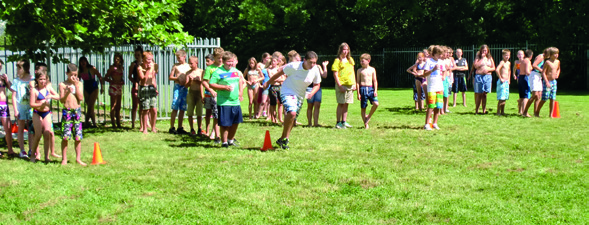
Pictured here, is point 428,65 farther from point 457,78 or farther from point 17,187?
point 17,187

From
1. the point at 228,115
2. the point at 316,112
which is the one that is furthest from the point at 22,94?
the point at 316,112

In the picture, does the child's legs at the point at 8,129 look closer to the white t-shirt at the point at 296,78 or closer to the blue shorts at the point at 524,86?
the white t-shirt at the point at 296,78

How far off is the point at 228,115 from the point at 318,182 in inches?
114

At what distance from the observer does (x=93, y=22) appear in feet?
38.0

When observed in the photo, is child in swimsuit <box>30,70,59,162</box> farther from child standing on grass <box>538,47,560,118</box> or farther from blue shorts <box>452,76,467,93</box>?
blue shorts <box>452,76,467,93</box>

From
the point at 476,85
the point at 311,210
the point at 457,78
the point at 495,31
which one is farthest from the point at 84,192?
the point at 495,31

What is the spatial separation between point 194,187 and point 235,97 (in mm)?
2970

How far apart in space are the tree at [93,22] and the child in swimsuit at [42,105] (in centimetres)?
193

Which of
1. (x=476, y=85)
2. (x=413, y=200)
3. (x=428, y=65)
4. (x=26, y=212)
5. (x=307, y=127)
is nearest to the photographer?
(x=26, y=212)

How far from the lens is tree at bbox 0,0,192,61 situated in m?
10.4

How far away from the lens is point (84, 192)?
6824 millimetres

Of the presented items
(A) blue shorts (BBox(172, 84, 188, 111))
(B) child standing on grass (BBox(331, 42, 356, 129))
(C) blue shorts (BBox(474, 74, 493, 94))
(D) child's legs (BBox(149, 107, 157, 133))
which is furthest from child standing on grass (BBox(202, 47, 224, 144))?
(C) blue shorts (BBox(474, 74, 493, 94))

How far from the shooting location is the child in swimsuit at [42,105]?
8.30m

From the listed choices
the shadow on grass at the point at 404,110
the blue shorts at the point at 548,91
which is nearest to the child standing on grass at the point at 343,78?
the shadow on grass at the point at 404,110
